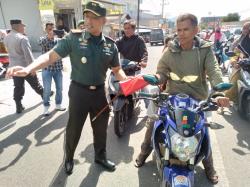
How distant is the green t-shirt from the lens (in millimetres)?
3020

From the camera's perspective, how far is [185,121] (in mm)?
2418

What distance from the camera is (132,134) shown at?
498 cm

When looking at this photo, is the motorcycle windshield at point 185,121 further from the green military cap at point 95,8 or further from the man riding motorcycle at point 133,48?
the man riding motorcycle at point 133,48

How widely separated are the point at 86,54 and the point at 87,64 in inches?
4.7

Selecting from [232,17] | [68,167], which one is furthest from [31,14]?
[232,17]

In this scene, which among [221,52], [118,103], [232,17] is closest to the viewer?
[118,103]

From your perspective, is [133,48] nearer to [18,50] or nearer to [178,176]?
[18,50]

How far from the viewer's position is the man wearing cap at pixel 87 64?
9.74ft

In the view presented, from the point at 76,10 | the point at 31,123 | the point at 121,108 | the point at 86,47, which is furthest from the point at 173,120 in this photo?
the point at 76,10

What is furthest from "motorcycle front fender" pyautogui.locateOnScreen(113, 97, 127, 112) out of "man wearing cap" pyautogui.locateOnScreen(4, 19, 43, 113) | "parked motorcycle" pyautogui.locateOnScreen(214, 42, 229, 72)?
"parked motorcycle" pyautogui.locateOnScreen(214, 42, 229, 72)

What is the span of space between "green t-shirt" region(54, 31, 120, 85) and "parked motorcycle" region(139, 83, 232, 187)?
34.6 inches

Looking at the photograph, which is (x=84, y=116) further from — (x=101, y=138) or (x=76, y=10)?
(x=76, y=10)

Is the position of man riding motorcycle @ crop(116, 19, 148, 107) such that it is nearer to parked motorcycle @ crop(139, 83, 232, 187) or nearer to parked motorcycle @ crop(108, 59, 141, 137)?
parked motorcycle @ crop(108, 59, 141, 137)

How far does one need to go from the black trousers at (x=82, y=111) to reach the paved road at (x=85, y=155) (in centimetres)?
42
